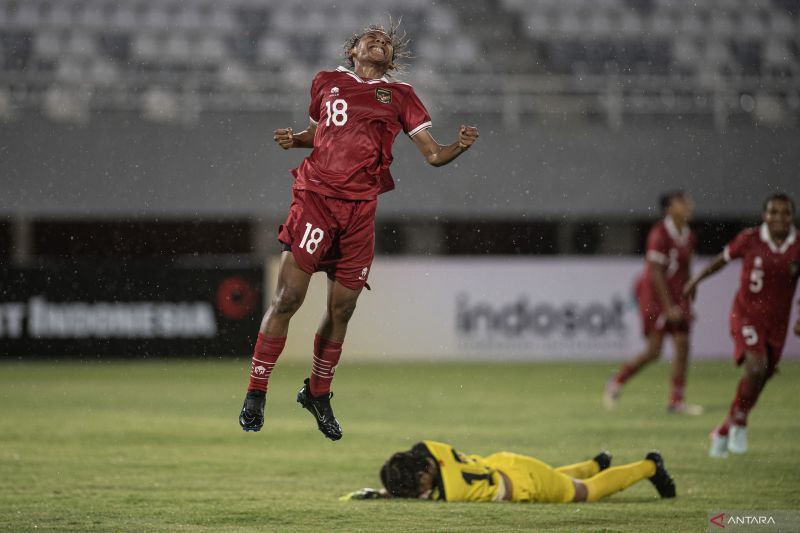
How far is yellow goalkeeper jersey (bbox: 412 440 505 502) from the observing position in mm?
7859

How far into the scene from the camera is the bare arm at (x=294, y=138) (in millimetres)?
7129

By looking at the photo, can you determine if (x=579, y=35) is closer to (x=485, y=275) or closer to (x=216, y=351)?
(x=485, y=275)

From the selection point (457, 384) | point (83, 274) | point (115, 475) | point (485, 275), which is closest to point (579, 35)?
point (485, 275)

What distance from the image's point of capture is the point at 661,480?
8.42 m

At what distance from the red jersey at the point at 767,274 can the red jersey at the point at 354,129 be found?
4331 mm

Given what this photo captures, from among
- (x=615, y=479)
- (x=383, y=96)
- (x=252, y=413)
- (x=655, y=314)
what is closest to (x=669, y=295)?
(x=655, y=314)

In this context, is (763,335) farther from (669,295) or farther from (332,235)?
(332,235)

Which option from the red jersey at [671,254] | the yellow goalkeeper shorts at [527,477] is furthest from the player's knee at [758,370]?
the red jersey at [671,254]

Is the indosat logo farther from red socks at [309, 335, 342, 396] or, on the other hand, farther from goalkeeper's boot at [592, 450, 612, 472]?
red socks at [309, 335, 342, 396]

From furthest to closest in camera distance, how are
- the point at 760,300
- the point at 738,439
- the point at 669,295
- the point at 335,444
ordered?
1. the point at 669,295
2. the point at 335,444
3. the point at 738,439
4. the point at 760,300

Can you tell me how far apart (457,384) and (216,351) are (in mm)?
4550

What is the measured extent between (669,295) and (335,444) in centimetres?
459

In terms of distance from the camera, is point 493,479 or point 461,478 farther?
point 493,479

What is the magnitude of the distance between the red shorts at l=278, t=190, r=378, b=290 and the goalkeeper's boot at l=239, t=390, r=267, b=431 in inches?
28.8
